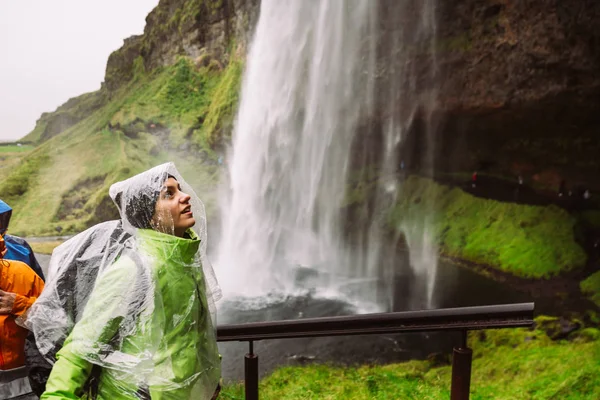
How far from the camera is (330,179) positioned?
1895cm

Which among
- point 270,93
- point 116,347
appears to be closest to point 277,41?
point 270,93

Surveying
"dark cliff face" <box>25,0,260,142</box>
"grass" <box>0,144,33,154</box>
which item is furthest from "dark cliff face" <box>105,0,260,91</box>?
"grass" <box>0,144,33,154</box>

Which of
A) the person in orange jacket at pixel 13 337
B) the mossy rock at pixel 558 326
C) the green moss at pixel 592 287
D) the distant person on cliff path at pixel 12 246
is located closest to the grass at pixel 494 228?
the green moss at pixel 592 287

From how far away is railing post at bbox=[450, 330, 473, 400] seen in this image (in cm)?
166

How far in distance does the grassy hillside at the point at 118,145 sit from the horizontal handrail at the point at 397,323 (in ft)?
55.3

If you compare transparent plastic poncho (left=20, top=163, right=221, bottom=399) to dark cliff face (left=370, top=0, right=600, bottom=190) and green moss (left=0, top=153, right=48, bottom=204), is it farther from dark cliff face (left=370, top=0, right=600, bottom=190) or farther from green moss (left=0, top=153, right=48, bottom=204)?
green moss (left=0, top=153, right=48, bottom=204)

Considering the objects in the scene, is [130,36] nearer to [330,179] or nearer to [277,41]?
[277,41]

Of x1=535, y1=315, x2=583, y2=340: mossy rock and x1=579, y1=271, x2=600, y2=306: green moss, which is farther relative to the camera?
x1=579, y1=271, x2=600, y2=306: green moss

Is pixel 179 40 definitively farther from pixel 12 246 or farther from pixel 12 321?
pixel 12 321

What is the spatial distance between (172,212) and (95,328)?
0.45 meters

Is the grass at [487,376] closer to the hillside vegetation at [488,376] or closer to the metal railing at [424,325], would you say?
the hillside vegetation at [488,376]

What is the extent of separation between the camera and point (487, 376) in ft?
22.9

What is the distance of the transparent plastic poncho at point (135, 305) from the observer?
1.33 m

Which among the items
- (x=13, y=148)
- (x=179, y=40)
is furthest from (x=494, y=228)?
(x=179, y=40)
